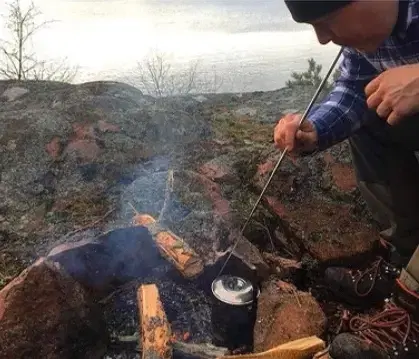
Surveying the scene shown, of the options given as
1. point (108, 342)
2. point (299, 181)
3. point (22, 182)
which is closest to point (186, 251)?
point (108, 342)

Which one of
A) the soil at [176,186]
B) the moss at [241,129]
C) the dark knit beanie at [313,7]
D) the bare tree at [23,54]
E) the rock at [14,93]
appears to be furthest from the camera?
the bare tree at [23,54]

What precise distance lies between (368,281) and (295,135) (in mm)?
785

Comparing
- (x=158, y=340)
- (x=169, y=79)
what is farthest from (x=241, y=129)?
(x=169, y=79)

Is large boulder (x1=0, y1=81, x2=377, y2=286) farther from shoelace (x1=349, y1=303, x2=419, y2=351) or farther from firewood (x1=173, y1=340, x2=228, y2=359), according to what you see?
shoelace (x1=349, y1=303, x2=419, y2=351)

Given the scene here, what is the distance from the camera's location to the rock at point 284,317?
2.02 metres

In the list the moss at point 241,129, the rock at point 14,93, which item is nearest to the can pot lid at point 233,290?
the moss at point 241,129

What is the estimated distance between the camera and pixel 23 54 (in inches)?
315

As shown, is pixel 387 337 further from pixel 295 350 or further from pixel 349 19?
pixel 349 19

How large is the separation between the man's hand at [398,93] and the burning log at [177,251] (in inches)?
41.1

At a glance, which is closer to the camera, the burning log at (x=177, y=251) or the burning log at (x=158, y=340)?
the burning log at (x=158, y=340)

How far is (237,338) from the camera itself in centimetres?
216

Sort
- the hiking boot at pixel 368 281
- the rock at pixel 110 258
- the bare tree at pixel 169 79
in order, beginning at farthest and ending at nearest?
the bare tree at pixel 169 79, the hiking boot at pixel 368 281, the rock at pixel 110 258

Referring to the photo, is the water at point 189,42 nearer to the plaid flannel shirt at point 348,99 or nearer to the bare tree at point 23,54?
the bare tree at point 23,54

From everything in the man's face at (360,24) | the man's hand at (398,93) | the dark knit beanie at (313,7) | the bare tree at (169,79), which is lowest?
the bare tree at (169,79)
